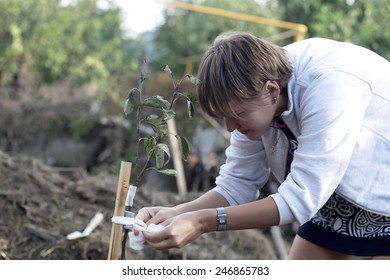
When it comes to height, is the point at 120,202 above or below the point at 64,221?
above

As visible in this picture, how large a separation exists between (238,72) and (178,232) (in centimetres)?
57

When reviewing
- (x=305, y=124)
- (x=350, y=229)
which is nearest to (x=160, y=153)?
(x=305, y=124)

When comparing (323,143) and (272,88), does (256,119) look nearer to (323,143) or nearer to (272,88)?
(272,88)

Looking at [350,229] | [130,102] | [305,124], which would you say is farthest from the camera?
[350,229]

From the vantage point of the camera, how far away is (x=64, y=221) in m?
5.10

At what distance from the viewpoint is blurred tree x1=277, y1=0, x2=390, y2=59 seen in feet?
26.2

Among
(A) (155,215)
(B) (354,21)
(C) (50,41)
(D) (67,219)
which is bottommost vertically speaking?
(C) (50,41)

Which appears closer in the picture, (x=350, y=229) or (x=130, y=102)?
(x=130, y=102)

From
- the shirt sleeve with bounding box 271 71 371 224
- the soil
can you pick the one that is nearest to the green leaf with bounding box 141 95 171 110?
the shirt sleeve with bounding box 271 71 371 224

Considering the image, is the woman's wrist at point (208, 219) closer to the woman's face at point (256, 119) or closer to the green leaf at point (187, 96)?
the woman's face at point (256, 119)

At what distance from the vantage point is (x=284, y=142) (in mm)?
2729

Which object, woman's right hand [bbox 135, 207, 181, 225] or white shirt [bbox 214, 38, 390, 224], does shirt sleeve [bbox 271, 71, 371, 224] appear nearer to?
white shirt [bbox 214, 38, 390, 224]

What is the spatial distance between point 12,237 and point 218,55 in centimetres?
281

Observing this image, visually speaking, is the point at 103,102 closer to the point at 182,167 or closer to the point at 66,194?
the point at 182,167
